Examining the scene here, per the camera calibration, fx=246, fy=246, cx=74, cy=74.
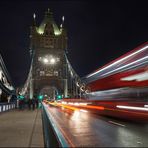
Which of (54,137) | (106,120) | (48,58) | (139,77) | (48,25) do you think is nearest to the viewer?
(54,137)

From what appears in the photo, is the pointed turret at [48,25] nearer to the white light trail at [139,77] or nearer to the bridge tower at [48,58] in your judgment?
the bridge tower at [48,58]

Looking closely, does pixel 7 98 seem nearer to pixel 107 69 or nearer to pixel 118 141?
pixel 107 69

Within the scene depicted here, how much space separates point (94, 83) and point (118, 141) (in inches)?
326

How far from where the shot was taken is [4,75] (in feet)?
128

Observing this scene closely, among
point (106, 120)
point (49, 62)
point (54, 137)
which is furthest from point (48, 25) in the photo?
point (54, 137)

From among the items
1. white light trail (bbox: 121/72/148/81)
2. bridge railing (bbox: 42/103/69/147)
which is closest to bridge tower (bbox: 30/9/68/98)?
white light trail (bbox: 121/72/148/81)

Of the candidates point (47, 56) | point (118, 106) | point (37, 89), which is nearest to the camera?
point (118, 106)

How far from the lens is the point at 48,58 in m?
101

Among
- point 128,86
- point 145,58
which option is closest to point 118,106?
point 128,86

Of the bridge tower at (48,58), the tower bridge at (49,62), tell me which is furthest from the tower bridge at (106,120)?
the bridge tower at (48,58)

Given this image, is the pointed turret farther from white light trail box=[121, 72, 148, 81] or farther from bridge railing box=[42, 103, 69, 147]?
bridge railing box=[42, 103, 69, 147]

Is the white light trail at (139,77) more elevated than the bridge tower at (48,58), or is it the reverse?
the bridge tower at (48,58)

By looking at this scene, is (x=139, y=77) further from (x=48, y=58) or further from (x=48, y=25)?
(x=48, y=25)

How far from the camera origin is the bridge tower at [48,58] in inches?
3728
